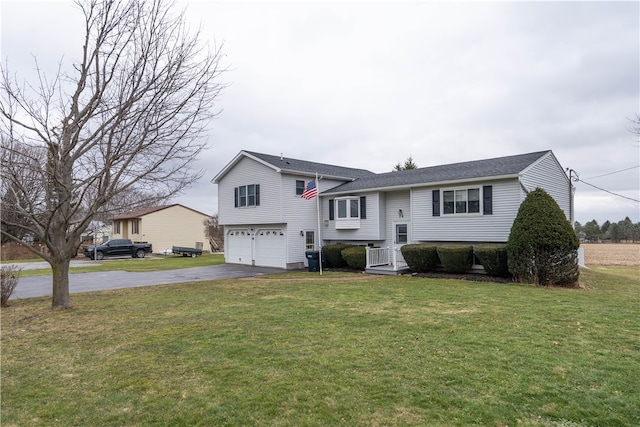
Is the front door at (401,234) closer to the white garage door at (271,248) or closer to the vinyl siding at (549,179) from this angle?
the vinyl siding at (549,179)

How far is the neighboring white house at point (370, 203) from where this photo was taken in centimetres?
1505

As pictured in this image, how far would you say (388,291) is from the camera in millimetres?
11398

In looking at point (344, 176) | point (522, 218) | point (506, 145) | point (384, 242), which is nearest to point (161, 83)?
point (522, 218)

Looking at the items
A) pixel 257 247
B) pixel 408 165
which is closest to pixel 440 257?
pixel 257 247

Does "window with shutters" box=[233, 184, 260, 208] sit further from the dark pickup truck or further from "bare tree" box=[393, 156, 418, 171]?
"bare tree" box=[393, 156, 418, 171]

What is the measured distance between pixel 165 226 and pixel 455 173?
29768 mm

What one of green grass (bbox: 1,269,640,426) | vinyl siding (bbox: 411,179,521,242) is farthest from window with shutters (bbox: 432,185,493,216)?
green grass (bbox: 1,269,640,426)

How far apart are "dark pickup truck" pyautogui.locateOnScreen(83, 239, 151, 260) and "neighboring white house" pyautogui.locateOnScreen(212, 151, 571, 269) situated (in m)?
12.4

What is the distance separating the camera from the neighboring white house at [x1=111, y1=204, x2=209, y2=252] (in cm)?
3612

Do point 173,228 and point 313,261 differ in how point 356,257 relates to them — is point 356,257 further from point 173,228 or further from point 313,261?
point 173,228

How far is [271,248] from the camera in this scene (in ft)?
69.6

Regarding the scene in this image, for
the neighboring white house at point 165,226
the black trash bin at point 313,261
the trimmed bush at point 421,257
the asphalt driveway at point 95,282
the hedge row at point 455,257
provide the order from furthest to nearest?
the neighboring white house at point 165,226 → the black trash bin at point 313,261 → the trimmed bush at point 421,257 → the hedge row at point 455,257 → the asphalt driveway at point 95,282

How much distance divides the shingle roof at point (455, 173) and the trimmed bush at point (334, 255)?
299cm

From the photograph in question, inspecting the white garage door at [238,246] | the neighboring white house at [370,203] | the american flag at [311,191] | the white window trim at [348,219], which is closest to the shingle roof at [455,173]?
the neighboring white house at [370,203]
